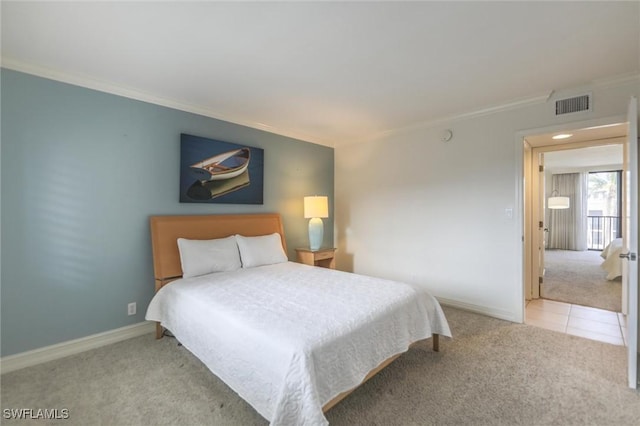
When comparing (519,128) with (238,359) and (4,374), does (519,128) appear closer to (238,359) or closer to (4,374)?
(238,359)

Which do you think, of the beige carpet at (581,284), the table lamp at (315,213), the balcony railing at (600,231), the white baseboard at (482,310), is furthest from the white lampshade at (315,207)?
the balcony railing at (600,231)

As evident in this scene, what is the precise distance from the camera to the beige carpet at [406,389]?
169 cm

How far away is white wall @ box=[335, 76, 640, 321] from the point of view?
3.09m

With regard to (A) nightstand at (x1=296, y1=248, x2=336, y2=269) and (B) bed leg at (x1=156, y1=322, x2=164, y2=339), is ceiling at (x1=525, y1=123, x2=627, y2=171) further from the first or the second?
(B) bed leg at (x1=156, y1=322, x2=164, y2=339)

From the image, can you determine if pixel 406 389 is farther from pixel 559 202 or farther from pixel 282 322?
pixel 559 202

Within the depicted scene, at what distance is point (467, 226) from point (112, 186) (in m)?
3.91

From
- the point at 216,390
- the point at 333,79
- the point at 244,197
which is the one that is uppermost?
the point at 333,79

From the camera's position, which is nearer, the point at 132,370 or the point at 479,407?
the point at 479,407

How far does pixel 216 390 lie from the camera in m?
1.95

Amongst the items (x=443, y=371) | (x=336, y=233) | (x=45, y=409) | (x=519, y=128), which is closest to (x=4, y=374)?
(x=45, y=409)

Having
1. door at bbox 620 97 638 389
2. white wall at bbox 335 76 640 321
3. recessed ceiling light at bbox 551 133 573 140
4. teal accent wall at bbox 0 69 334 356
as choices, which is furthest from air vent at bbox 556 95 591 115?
teal accent wall at bbox 0 69 334 356

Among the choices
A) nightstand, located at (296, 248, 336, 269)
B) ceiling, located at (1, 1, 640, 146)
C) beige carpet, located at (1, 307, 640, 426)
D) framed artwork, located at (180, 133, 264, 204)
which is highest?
ceiling, located at (1, 1, 640, 146)

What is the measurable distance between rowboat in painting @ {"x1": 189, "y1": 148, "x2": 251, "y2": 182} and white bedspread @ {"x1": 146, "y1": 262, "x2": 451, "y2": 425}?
1.24 m

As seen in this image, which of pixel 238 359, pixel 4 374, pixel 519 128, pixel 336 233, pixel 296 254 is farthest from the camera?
pixel 336 233
